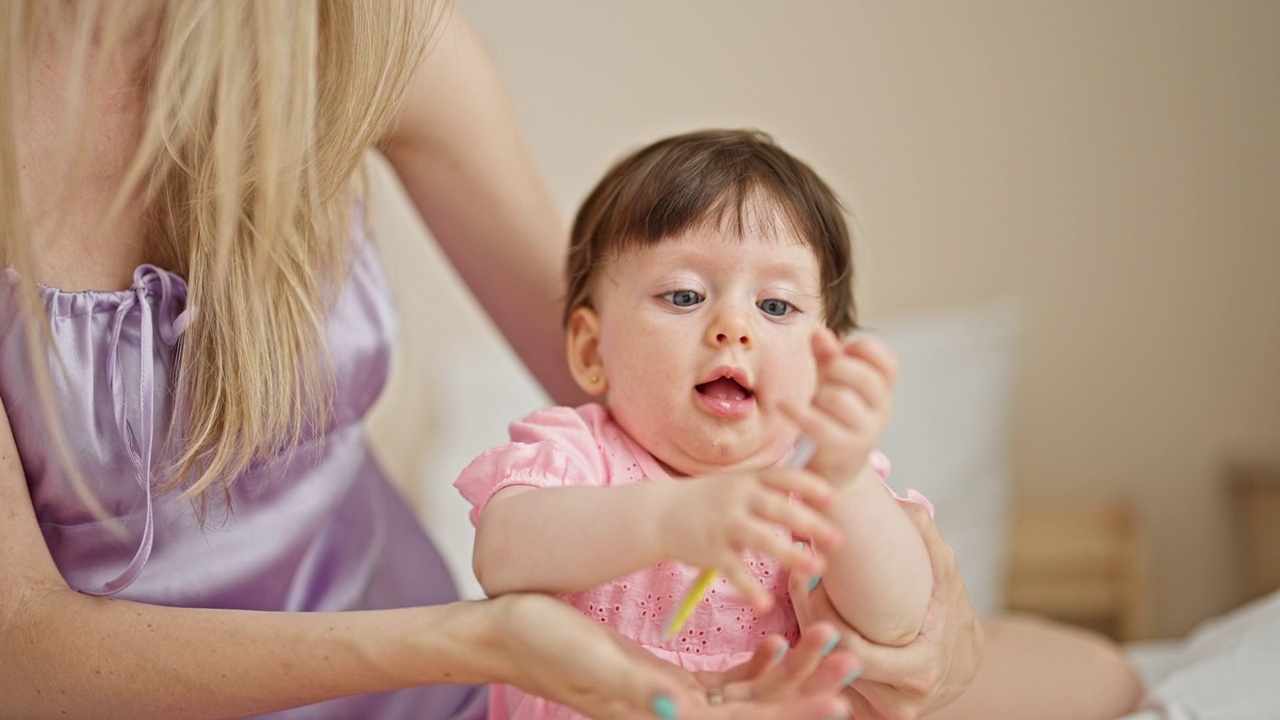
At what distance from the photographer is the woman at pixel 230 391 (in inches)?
29.5

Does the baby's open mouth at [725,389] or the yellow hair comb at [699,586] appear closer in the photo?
the yellow hair comb at [699,586]

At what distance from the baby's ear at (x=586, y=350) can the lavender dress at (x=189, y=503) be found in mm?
255

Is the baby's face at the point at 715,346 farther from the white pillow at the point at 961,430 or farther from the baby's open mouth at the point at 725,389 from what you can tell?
the white pillow at the point at 961,430

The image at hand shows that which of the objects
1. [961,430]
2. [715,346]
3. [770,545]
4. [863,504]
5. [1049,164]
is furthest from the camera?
[1049,164]

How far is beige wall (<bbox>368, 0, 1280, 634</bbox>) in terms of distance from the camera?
6.89 feet

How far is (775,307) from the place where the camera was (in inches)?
32.8

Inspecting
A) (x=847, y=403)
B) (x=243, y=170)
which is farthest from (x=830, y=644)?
(x=243, y=170)

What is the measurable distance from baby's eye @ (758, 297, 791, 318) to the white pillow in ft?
3.46

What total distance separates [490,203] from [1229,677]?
840 mm

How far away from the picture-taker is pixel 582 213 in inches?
37.6

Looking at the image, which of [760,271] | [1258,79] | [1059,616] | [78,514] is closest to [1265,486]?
[1059,616]

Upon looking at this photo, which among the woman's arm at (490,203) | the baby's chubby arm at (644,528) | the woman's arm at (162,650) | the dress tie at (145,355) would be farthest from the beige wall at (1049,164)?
the baby's chubby arm at (644,528)

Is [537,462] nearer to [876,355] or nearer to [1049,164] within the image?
[876,355]

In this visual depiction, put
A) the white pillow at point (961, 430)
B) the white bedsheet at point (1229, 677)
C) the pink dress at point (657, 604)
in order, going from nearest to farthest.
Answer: the pink dress at point (657, 604)
the white bedsheet at point (1229, 677)
the white pillow at point (961, 430)
